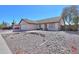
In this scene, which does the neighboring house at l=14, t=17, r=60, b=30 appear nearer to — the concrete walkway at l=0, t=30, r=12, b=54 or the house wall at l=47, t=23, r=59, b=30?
the house wall at l=47, t=23, r=59, b=30

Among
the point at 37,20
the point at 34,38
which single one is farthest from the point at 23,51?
the point at 37,20

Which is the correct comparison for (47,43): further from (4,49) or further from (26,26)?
(4,49)

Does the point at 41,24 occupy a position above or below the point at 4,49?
above

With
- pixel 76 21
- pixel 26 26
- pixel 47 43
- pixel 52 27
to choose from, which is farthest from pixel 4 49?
pixel 76 21

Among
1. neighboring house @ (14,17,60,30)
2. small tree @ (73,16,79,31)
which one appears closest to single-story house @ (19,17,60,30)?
neighboring house @ (14,17,60,30)

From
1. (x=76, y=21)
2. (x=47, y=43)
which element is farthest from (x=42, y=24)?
(x=76, y=21)

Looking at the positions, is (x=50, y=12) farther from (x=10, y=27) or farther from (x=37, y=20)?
(x=10, y=27)
